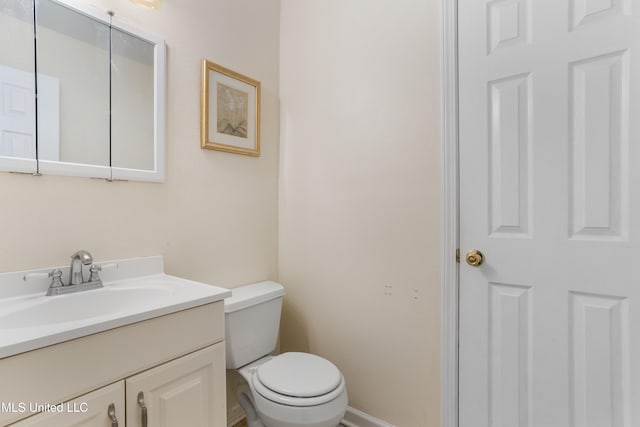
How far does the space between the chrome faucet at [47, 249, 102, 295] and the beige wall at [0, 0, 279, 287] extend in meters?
0.06

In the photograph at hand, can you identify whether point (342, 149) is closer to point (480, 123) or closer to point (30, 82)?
point (480, 123)

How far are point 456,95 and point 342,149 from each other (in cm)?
58

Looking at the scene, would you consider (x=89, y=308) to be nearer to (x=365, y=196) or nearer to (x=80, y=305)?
(x=80, y=305)

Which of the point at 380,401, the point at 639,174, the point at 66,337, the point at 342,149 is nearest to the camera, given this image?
the point at 66,337

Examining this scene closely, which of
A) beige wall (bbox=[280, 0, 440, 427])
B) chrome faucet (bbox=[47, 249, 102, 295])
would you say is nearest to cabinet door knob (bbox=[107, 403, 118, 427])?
chrome faucet (bbox=[47, 249, 102, 295])

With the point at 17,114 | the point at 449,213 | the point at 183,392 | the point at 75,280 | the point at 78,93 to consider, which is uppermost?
the point at 78,93

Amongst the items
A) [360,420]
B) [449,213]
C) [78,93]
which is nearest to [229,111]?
[78,93]

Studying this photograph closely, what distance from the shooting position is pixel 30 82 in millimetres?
1051

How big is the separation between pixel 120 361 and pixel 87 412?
123 mm

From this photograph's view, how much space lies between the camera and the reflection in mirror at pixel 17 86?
100cm

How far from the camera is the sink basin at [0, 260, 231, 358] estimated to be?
2.35 feet

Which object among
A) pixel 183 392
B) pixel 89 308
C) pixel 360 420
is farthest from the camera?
pixel 360 420

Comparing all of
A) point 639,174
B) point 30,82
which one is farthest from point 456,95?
point 30,82

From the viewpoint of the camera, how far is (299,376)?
131 centimetres
